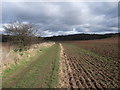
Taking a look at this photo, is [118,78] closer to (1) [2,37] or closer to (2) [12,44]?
(2) [12,44]

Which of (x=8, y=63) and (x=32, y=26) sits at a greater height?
(x=32, y=26)

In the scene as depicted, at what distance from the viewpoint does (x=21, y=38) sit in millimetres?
34875

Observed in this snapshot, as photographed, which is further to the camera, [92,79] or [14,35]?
[14,35]

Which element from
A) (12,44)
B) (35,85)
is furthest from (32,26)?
(35,85)

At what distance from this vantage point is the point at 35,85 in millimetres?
10359

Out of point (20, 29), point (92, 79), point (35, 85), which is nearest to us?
point (35, 85)

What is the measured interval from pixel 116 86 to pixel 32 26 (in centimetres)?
2933

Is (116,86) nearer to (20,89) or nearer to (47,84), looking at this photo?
(47,84)

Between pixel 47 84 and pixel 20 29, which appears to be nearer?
pixel 47 84

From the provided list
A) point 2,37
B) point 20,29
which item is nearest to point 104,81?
point 20,29

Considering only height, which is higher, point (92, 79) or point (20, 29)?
point (20, 29)

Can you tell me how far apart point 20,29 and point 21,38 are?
190 cm

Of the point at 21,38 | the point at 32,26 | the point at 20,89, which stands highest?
the point at 32,26

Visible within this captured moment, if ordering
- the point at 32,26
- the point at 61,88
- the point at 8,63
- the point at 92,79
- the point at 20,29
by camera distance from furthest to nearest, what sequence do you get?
the point at 32,26 < the point at 20,29 < the point at 8,63 < the point at 92,79 < the point at 61,88
